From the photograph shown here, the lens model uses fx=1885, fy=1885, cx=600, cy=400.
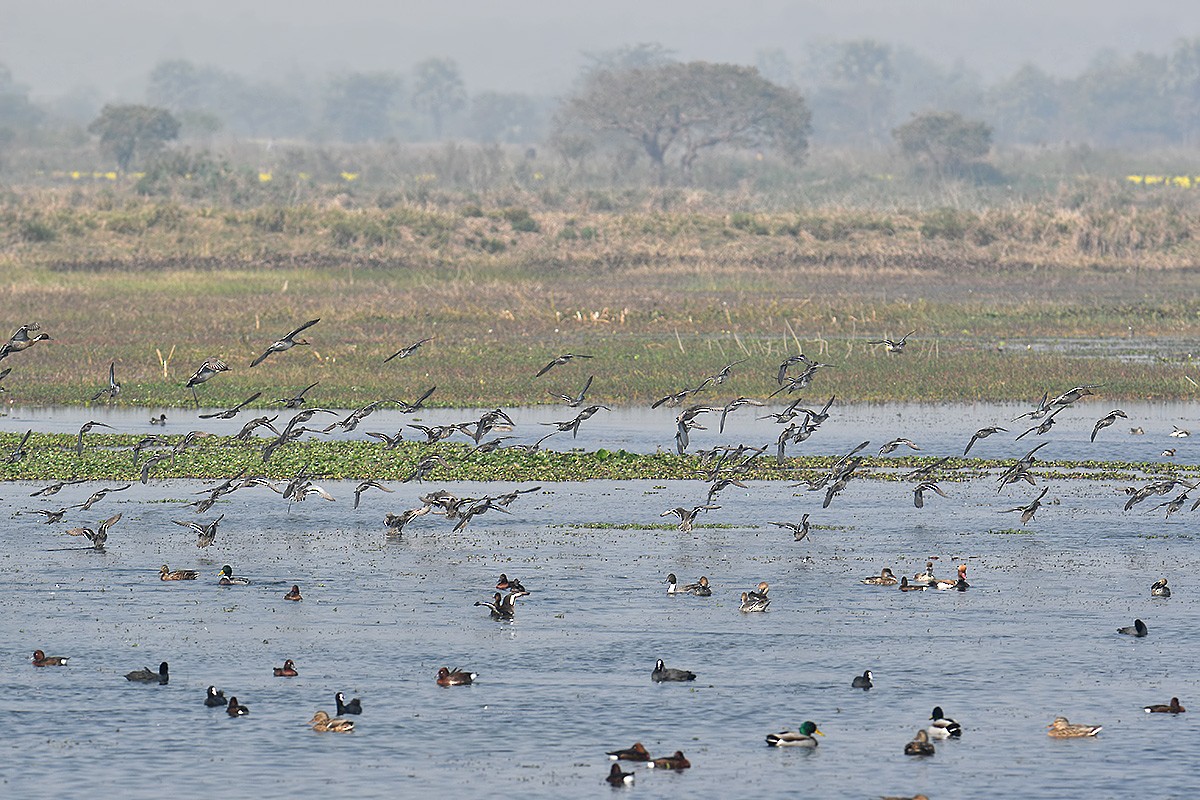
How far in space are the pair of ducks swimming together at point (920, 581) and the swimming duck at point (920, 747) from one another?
711 centimetres

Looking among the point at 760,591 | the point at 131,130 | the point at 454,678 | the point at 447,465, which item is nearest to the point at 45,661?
the point at 454,678

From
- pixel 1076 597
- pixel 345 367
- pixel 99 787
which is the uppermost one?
pixel 345 367

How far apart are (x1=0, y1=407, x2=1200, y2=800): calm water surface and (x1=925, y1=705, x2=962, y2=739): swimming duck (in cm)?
17

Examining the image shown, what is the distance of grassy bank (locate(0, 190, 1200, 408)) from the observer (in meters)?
48.0

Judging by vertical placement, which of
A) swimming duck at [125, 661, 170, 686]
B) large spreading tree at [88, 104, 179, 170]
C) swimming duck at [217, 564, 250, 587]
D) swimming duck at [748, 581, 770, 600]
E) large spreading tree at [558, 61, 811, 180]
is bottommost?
swimming duck at [125, 661, 170, 686]

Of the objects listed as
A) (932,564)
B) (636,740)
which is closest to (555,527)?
(932,564)

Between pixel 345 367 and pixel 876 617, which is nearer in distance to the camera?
pixel 876 617

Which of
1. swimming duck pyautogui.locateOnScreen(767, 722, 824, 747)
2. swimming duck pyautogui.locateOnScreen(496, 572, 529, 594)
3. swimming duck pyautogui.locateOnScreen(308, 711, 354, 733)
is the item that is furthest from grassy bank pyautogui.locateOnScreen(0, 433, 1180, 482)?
swimming duck pyautogui.locateOnScreen(767, 722, 824, 747)

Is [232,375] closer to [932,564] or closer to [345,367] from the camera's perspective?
[345,367]

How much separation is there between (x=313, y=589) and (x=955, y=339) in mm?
34426

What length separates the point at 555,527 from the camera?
3139 cm

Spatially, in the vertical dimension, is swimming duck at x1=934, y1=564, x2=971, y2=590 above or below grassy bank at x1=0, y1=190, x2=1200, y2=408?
below

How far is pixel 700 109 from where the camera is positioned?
5098 inches

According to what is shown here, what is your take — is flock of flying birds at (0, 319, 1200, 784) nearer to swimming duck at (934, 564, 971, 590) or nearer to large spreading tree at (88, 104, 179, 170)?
swimming duck at (934, 564, 971, 590)
